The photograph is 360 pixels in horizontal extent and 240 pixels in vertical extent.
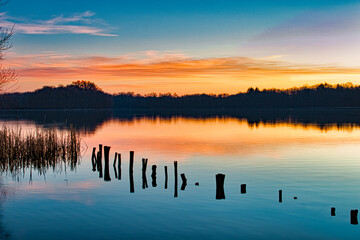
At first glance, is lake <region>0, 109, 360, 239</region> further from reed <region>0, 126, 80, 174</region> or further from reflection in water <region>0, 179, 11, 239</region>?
reed <region>0, 126, 80, 174</region>

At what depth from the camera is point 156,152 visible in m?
40.9

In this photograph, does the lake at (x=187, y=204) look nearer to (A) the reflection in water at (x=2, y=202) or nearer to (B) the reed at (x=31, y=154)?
(A) the reflection in water at (x=2, y=202)

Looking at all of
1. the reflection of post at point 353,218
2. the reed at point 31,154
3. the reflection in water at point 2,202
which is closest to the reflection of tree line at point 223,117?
the reed at point 31,154

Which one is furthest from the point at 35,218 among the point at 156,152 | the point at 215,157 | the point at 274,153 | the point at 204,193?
the point at 274,153

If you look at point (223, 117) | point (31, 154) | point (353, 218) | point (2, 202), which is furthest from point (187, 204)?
point (223, 117)

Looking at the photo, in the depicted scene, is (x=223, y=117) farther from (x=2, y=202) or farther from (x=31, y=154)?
(x=2, y=202)

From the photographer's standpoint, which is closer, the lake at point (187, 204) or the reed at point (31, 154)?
the lake at point (187, 204)

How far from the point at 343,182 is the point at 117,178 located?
47.7 ft

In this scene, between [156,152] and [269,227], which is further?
[156,152]

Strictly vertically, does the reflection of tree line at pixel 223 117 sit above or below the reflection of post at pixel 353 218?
above

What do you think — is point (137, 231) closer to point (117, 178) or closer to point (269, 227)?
point (269, 227)

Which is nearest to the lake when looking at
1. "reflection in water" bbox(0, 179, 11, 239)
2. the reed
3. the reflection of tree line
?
"reflection in water" bbox(0, 179, 11, 239)

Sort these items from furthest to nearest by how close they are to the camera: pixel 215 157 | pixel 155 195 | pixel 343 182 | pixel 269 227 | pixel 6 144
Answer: pixel 215 157
pixel 6 144
pixel 343 182
pixel 155 195
pixel 269 227

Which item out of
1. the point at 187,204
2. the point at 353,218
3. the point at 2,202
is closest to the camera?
→ the point at 353,218
